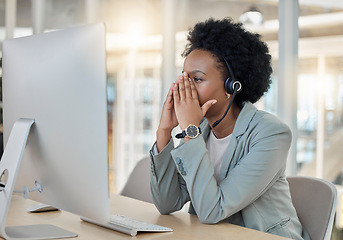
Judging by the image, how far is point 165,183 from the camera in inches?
69.4

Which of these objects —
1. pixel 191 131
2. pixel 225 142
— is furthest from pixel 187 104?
pixel 225 142

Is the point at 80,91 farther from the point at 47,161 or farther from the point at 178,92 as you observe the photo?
the point at 178,92

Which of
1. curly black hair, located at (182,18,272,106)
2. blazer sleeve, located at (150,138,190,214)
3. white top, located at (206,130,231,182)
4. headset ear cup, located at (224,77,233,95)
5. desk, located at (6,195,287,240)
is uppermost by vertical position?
curly black hair, located at (182,18,272,106)

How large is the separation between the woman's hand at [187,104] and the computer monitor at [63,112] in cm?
49

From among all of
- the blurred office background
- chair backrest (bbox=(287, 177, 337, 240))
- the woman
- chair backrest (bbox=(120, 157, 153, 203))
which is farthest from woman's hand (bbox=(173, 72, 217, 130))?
chair backrest (bbox=(120, 157, 153, 203))

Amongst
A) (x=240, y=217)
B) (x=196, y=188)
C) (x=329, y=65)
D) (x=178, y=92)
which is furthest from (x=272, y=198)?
(x=329, y=65)

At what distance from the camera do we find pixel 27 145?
1.39m

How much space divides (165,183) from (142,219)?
184mm

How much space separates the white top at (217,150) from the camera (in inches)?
70.1

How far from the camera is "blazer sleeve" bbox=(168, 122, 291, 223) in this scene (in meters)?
1.52

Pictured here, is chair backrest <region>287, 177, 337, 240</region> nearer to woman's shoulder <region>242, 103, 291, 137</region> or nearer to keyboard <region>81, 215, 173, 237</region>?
woman's shoulder <region>242, 103, 291, 137</region>

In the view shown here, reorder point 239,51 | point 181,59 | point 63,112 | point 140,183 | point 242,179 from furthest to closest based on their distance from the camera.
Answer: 1. point 181,59
2. point 140,183
3. point 239,51
4. point 242,179
5. point 63,112

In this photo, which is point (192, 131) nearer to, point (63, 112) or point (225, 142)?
point (225, 142)

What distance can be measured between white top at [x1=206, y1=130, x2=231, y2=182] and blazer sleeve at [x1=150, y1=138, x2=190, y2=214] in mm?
147
